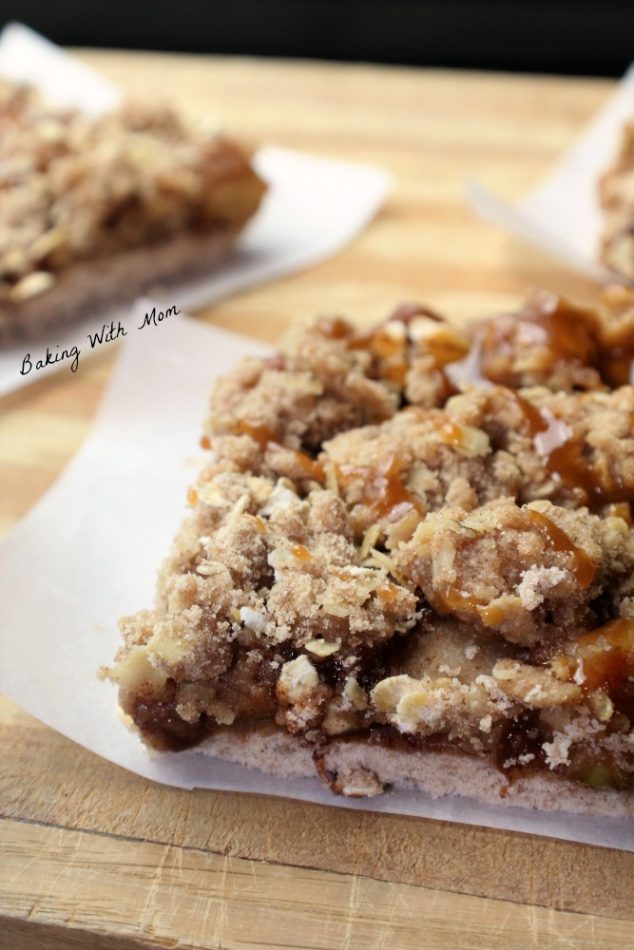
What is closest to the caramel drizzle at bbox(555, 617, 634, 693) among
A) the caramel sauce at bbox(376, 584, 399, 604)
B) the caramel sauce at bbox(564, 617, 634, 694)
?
the caramel sauce at bbox(564, 617, 634, 694)

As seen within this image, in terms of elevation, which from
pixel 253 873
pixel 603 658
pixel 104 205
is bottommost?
pixel 253 873

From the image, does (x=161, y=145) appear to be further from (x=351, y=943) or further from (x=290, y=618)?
(x=351, y=943)

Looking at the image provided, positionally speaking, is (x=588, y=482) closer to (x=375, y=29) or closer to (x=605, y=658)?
(x=605, y=658)

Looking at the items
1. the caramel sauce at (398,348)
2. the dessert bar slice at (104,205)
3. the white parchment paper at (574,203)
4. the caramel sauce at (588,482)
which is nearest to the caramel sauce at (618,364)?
the caramel sauce at (398,348)

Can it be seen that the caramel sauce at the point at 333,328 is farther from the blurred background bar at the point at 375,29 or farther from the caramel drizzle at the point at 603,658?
the blurred background bar at the point at 375,29

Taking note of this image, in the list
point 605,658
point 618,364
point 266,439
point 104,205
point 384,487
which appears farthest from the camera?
point 104,205

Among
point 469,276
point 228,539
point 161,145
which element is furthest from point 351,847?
point 161,145

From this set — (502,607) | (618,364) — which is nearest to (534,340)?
(618,364)

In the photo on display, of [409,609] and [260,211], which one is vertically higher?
[409,609]
